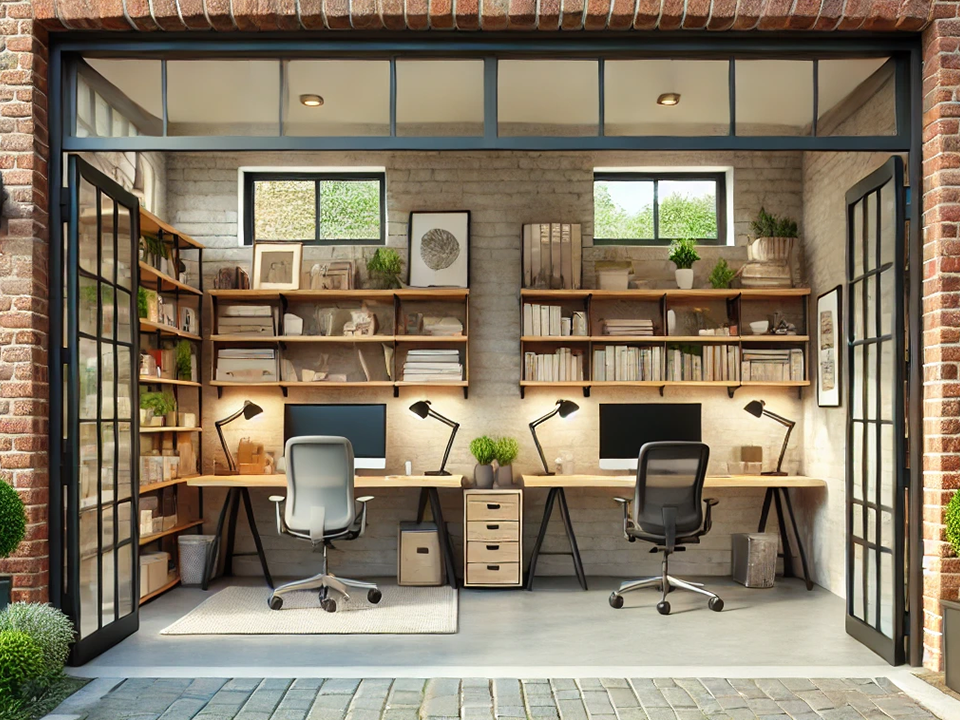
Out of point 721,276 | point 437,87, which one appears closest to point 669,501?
point 721,276

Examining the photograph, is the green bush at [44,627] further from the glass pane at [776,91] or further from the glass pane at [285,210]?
the glass pane at [285,210]

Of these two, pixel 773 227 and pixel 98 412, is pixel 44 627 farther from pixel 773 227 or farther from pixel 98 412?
pixel 773 227

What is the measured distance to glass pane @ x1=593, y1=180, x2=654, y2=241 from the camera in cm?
654

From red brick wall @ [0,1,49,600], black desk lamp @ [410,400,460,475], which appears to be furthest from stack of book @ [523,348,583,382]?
red brick wall @ [0,1,49,600]

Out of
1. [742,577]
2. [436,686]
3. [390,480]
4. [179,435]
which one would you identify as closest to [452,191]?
[390,480]

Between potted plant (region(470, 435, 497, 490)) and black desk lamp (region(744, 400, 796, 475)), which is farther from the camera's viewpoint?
black desk lamp (region(744, 400, 796, 475))

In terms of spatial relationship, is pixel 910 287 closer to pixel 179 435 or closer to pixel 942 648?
pixel 942 648

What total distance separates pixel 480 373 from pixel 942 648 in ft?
11.3

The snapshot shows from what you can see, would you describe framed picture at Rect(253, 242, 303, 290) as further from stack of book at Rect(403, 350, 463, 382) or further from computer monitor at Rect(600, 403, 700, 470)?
computer monitor at Rect(600, 403, 700, 470)

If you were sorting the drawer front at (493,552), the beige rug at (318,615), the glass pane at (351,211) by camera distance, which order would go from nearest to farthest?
the beige rug at (318,615), the drawer front at (493,552), the glass pane at (351,211)

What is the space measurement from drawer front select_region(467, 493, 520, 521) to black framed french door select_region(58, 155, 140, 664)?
6.87 ft

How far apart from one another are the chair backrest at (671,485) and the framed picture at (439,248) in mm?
1885

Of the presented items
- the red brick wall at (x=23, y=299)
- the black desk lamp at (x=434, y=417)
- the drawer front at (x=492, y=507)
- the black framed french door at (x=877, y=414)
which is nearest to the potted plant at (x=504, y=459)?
the drawer front at (x=492, y=507)

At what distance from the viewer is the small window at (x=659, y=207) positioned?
258 inches
